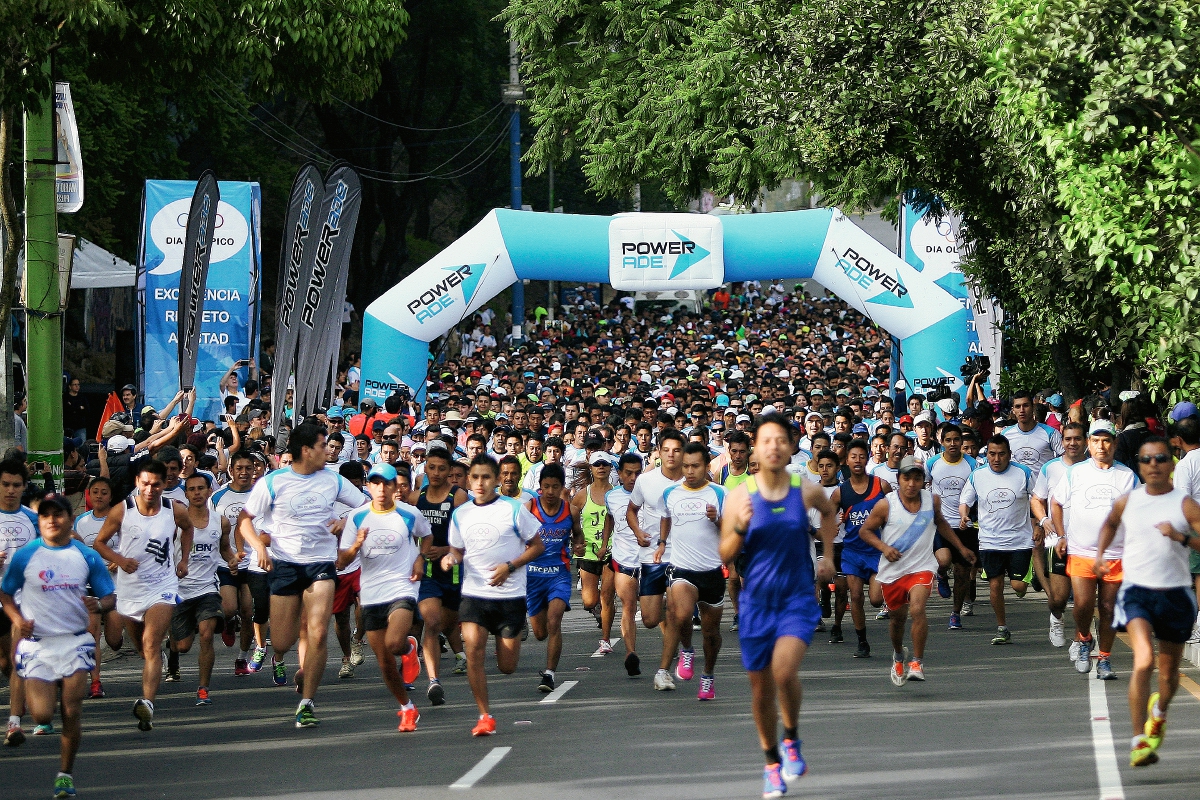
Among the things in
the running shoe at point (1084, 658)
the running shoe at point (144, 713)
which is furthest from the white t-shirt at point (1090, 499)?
the running shoe at point (144, 713)

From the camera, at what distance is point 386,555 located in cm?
1059

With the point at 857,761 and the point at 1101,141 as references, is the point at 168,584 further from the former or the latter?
the point at 1101,141

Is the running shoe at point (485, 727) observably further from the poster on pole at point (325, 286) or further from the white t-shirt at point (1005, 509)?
the poster on pole at point (325, 286)

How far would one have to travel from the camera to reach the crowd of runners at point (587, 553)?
8.74 metres

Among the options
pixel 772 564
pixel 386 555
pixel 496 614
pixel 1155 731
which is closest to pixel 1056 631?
pixel 1155 731

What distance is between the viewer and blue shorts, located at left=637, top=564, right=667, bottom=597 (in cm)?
1221

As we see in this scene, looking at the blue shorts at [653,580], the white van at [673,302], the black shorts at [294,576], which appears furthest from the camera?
the white van at [673,302]

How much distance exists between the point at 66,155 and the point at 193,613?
4570 millimetres

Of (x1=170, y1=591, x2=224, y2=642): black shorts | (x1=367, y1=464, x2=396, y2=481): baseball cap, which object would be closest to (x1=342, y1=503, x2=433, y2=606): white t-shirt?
(x1=367, y1=464, x2=396, y2=481): baseball cap

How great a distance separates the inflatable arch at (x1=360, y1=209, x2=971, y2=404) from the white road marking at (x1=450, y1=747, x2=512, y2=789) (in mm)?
12781

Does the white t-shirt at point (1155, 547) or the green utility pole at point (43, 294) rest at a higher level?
the green utility pole at point (43, 294)

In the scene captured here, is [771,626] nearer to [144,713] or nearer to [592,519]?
Answer: [144,713]

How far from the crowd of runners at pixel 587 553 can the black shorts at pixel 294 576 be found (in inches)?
0.7

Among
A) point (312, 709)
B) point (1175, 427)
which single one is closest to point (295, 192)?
point (312, 709)
